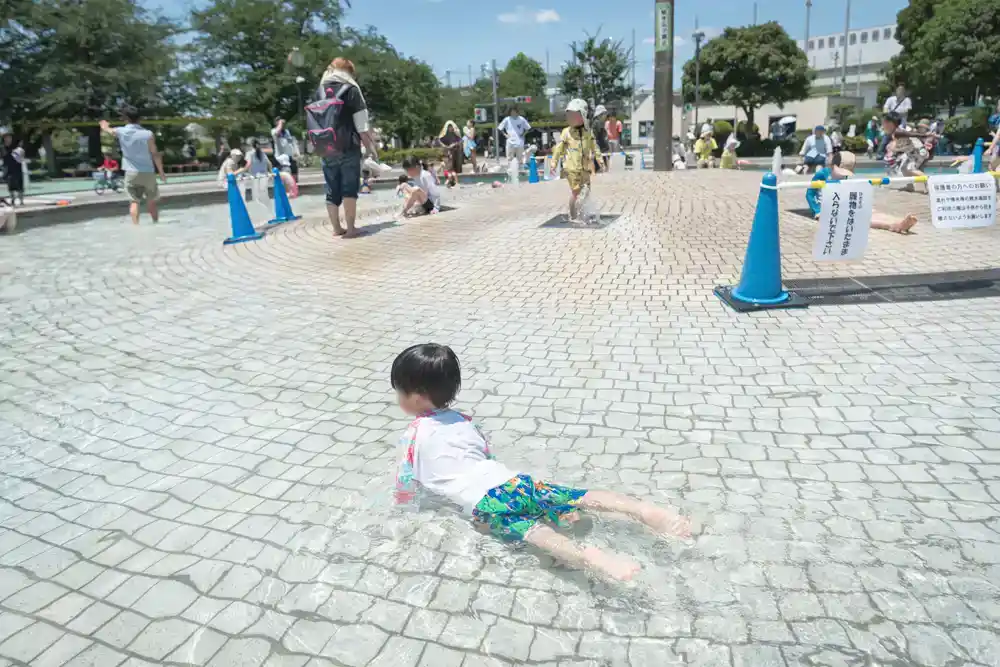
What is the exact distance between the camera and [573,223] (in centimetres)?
955

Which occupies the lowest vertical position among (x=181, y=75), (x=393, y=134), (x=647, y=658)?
(x=647, y=658)

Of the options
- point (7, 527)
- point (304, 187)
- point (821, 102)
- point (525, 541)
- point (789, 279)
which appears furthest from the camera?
point (821, 102)

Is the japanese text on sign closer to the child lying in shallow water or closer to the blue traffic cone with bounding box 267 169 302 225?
the child lying in shallow water

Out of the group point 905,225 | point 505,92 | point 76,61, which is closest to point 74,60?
point 76,61

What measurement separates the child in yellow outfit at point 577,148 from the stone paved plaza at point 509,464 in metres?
2.63

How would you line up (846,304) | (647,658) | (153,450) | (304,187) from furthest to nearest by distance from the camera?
(304,187) → (846,304) → (153,450) → (647,658)

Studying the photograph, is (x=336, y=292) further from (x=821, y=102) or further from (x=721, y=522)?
(x=821, y=102)

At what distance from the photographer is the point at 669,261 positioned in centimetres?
741

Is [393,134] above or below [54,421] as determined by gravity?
above

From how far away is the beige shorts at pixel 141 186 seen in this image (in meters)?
11.3

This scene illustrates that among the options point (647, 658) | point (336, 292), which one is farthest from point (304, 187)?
point (647, 658)

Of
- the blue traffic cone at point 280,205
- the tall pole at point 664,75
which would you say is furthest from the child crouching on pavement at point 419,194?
the tall pole at point 664,75

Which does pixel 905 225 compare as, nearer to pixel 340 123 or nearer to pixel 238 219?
pixel 340 123

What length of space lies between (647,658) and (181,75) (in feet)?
144
